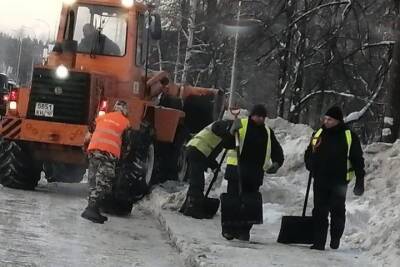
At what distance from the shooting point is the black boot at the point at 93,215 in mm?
10602

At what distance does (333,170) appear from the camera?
9414 millimetres

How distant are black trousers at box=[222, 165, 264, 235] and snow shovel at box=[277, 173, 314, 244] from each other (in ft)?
1.52

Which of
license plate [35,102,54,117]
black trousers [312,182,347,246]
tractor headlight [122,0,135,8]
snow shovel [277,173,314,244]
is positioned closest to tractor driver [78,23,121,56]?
tractor headlight [122,0,135,8]

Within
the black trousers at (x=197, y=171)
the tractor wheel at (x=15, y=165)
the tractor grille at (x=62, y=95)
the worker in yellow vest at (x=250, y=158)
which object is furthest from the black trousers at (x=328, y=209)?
the tractor wheel at (x=15, y=165)

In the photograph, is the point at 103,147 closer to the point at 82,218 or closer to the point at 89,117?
the point at 82,218

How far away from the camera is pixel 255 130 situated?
31.6ft

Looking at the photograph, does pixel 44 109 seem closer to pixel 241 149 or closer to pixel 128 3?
pixel 128 3

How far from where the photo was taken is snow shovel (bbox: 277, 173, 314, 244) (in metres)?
9.70

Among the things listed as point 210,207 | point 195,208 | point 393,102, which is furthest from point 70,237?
point 393,102

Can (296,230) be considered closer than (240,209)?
No

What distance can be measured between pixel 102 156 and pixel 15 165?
3066 mm

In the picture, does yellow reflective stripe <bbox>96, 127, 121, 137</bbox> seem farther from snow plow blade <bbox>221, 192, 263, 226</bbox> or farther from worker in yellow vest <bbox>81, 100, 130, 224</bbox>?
snow plow blade <bbox>221, 192, 263, 226</bbox>

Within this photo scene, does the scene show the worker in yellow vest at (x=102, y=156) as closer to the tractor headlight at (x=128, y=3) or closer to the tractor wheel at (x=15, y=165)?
the tractor wheel at (x=15, y=165)

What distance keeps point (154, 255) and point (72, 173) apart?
7708 mm
